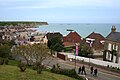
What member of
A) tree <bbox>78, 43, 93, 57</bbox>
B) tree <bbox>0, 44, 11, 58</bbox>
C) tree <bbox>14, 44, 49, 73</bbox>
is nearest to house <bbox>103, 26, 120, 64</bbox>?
tree <bbox>78, 43, 93, 57</bbox>

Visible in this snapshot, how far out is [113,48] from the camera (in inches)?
1804

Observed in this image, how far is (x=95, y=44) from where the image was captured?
6788 cm

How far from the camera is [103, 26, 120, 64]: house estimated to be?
146ft

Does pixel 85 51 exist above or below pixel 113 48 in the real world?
below

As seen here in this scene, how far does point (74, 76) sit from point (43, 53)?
829 cm

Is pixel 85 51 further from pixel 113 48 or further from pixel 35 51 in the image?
pixel 35 51

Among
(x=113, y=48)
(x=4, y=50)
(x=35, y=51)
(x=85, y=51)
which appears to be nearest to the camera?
(x=35, y=51)

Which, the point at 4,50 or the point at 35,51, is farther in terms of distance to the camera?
the point at 4,50

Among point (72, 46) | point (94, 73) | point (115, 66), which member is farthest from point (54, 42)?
point (94, 73)

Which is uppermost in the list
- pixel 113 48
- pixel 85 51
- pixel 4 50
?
pixel 4 50

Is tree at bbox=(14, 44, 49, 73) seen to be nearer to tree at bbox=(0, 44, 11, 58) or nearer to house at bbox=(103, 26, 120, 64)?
tree at bbox=(0, 44, 11, 58)

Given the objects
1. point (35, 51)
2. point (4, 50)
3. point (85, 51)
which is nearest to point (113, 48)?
point (85, 51)

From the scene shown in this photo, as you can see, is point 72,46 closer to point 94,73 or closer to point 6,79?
point 94,73

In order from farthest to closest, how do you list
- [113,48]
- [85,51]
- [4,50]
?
[85,51] → [113,48] → [4,50]
